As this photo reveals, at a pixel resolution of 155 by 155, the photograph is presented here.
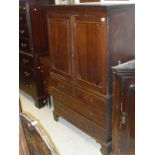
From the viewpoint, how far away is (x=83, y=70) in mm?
2107

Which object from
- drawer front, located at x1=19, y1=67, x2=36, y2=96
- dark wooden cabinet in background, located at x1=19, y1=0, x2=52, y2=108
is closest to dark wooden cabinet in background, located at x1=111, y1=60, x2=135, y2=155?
dark wooden cabinet in background, located at x1=19, y1=0, x2=52, y2=108

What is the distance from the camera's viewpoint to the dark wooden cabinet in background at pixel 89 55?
5.89ft

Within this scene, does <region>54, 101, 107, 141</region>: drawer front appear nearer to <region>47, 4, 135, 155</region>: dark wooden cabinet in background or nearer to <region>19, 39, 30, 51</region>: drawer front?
<region>47, 4, 135, 155</region>: dark wooden cabinet in background

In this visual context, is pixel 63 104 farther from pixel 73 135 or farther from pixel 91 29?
A: pixel 91 29

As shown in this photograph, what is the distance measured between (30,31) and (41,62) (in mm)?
446

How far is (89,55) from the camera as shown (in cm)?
198

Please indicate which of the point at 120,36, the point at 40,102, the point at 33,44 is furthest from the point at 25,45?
the point at 120,36

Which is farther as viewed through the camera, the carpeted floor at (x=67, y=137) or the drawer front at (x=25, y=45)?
the drawer front at (x=25, y=45)

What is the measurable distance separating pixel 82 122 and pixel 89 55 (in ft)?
2.52

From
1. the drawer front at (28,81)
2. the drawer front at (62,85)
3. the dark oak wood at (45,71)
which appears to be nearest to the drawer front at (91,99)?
the drawer front at (62,85)

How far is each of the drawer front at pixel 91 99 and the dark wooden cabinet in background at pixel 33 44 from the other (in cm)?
103

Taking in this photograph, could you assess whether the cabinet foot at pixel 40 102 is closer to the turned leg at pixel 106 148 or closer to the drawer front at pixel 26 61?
the drawer front at pixel 26 61

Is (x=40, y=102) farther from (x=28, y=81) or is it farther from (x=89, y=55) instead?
(x=89, y=55)
